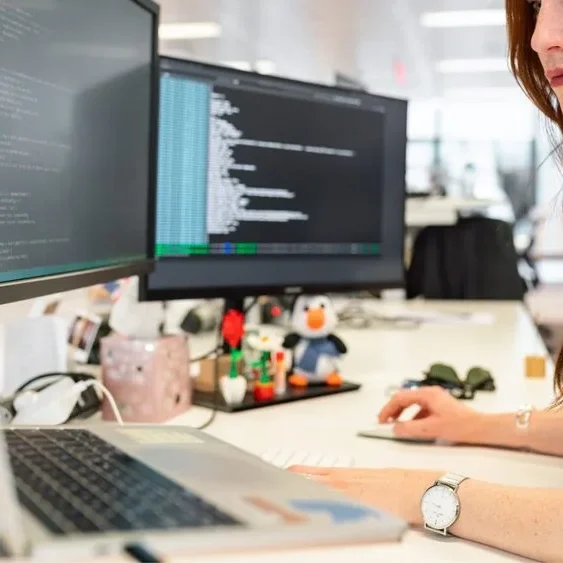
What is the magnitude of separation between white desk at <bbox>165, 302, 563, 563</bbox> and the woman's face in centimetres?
46

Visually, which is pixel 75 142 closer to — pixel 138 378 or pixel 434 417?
pixel 138 378

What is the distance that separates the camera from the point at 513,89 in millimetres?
A: 8383

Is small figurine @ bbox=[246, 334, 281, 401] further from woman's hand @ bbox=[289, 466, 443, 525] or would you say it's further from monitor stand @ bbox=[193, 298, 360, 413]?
woman's hand @ bbox=[289, 466, 443, 525]

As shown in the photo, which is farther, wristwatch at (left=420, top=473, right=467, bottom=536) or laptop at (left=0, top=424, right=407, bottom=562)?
wristwatch at (left=420, top=473, right=467, bottom=536)

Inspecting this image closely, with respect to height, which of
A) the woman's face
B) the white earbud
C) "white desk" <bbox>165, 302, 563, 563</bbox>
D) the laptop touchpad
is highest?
the woman's face

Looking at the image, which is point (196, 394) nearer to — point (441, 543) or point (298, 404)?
point (298, 404)

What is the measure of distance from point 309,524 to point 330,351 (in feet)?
2.87

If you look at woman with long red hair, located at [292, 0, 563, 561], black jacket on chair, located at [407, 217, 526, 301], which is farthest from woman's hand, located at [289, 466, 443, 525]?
black jacket on chair, located at [407, 217, 526, 301]

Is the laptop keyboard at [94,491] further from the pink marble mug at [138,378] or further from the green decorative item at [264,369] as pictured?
the green decorative item at [264,369]

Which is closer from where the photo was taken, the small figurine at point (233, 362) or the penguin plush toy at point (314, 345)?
the small figurine at point (233, 362)

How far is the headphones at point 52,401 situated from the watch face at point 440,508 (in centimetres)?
46

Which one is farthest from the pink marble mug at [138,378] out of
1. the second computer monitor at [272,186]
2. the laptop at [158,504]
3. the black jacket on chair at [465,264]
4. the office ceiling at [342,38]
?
the office ceiling at [342,38]

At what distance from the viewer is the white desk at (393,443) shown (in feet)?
2.07

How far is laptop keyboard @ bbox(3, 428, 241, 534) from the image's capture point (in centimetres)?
41
